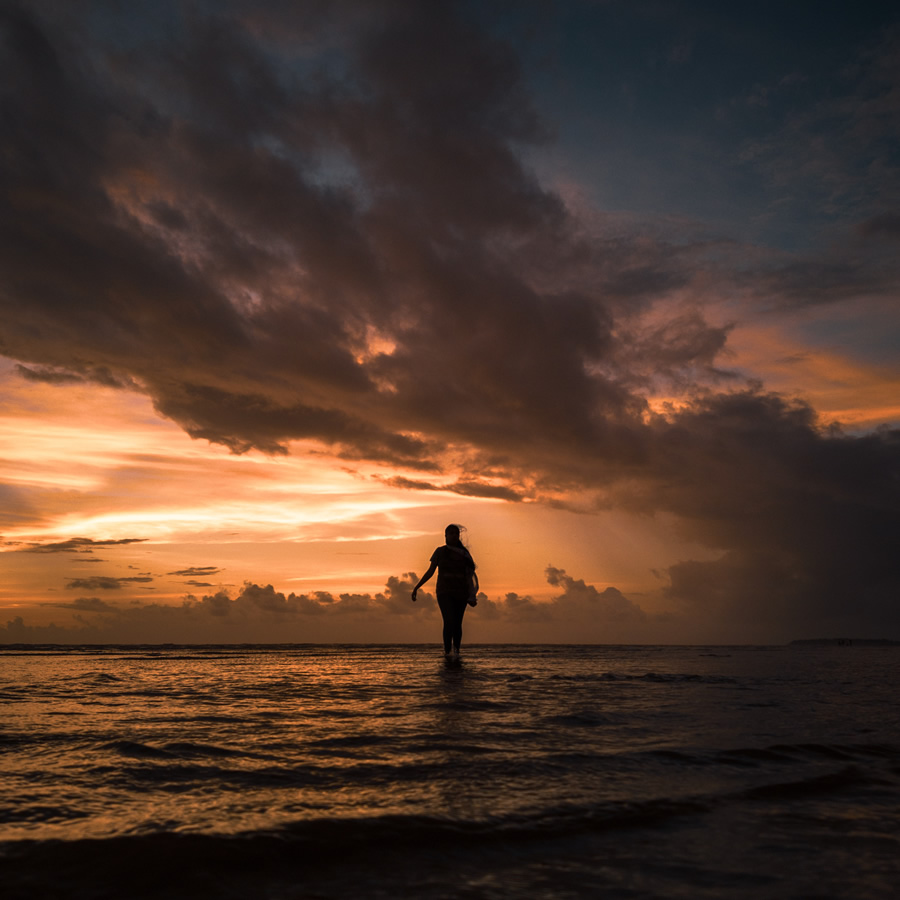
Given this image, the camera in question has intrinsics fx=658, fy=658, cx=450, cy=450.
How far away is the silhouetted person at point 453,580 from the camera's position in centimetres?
1305

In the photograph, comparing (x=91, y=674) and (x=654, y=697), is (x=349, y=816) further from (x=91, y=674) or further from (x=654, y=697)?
(x=91, y=674)

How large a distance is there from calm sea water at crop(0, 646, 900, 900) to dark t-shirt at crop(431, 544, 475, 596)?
22.0 ft

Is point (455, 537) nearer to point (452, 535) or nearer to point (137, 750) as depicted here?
point (452, 535)

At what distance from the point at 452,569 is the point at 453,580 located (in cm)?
22

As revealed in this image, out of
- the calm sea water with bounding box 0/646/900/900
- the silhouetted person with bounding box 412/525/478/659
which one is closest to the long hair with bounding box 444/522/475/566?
the silhouetted person with bounding box 412/525/478/659

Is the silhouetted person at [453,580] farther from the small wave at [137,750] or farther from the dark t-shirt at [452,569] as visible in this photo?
the small wave at [137,750]

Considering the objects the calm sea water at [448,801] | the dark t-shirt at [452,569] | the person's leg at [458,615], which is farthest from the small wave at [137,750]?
the person's leg at [458,615]

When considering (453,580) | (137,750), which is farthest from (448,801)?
(453,580)

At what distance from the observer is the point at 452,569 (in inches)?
516

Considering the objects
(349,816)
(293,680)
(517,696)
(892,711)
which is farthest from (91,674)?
(892,711)

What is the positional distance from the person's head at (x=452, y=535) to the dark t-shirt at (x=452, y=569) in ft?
0.44

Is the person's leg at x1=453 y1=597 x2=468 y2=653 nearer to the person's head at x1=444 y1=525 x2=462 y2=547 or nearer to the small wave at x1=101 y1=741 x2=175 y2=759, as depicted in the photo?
the person's head at x1=444 y1=525 x2=462 y2=547

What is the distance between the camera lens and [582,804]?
2904mm

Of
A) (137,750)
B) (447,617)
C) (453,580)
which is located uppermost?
(453,580)
